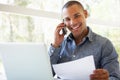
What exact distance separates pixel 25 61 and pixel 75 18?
2.17ft

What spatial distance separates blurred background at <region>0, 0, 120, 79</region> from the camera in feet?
5.86

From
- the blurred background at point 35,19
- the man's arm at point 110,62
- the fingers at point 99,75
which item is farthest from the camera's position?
the blurred background at point 35,19

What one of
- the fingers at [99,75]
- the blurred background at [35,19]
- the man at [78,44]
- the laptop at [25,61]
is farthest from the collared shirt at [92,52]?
the laptop at [25,61]

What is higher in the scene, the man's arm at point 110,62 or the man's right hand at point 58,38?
the man's right hand at point 58,38

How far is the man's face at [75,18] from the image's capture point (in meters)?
1.57

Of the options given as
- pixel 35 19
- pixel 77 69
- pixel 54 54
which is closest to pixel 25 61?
pixel 77 69

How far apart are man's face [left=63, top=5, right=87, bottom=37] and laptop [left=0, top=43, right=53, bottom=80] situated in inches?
22.7

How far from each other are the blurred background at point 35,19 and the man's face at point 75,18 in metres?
0.41

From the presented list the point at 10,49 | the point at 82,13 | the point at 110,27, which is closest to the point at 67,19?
the point at 82,13

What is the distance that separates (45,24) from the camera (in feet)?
6.64

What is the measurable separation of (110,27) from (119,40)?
0.59ft

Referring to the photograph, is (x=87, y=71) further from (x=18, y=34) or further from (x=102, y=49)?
(x=18, y=34)

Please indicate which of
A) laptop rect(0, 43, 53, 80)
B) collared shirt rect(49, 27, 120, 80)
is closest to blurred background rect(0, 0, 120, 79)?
collared shirt rect(49, 27, 120, 80)

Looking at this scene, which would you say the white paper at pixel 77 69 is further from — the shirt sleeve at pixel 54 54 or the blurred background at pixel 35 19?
the blurred background at pixel 35 19
